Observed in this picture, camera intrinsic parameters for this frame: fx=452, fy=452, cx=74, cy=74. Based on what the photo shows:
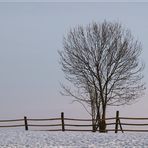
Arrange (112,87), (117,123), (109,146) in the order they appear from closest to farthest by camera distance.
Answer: (109,146), (117,123), (112,87)

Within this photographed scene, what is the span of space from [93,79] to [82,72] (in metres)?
1.28

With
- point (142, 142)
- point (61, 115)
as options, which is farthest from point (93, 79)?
point (142, 142)

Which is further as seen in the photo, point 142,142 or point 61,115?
point 61,115

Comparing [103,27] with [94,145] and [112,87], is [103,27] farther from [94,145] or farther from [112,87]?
[94,145]

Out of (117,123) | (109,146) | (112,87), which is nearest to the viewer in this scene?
(109,146)

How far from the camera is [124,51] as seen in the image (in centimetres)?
4191

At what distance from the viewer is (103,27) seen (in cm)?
4325

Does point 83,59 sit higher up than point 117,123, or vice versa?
point 83,59

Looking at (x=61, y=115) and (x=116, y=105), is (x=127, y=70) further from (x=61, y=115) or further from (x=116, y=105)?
(x=61, y=115)

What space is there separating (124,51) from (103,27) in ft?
10.8

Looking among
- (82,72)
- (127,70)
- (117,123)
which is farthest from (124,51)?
(117,123)

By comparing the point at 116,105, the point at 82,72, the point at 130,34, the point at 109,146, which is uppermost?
the point at 130,34

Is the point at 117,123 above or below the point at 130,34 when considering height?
below

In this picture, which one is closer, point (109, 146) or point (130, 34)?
point (109, 146)
